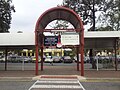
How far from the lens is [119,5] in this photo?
4847 centimetres

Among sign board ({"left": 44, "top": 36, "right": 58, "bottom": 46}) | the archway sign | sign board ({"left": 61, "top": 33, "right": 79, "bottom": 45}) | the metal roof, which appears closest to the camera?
the archway sign

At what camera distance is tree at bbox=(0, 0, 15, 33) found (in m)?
60.3

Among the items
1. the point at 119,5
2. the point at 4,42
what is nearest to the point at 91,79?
the point at 4,42

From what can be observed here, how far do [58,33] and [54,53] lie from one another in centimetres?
6358

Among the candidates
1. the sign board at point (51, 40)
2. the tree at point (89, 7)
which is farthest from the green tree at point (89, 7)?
the sign board at point (51, 40)

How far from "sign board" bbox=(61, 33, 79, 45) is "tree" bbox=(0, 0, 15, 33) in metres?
30.8

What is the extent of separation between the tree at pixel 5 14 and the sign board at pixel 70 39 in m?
30.8

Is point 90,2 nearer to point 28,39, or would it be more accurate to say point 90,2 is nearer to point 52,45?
point 28,39

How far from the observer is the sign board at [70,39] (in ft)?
98.9

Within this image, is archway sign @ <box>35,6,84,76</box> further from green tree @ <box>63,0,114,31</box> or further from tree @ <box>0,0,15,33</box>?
tree @ <box>0,0,15,33</box>

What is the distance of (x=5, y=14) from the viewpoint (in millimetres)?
61938

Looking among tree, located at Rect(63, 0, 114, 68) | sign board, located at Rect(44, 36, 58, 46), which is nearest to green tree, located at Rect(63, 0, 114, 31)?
tree, located at Rect(63, 0, 114, 68)

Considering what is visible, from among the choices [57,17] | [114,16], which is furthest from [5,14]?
[57,17]

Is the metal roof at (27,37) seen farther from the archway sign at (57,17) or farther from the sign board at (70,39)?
the sign board at (70,39)
